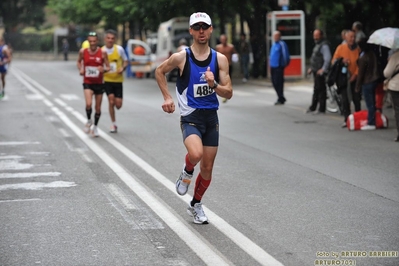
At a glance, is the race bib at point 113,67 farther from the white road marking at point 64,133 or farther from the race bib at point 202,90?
the race bib at point 202,90

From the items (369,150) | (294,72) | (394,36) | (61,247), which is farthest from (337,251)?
(294,72)

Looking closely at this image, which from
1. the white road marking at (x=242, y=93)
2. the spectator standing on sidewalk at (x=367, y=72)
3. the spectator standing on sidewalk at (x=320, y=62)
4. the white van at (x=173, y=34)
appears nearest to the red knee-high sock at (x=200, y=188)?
the spectator standing on sidewalk at (x=367, y=72)

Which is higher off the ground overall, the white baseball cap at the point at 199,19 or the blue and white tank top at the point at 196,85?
the white baseball cap at the point at 199,19

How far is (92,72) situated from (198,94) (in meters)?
8.34

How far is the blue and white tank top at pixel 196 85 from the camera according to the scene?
7797mm

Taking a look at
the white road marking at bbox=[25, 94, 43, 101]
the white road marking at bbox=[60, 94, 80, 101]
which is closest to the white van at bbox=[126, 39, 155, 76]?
the white road marking at bbox=[60, 94, 80, 101]

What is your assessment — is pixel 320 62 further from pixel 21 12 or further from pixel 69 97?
pixel 21 12

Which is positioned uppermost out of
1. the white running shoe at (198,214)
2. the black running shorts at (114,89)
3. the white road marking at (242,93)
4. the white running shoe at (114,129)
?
the black running shorts at (114,89)

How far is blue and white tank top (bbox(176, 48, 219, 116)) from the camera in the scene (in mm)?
7797

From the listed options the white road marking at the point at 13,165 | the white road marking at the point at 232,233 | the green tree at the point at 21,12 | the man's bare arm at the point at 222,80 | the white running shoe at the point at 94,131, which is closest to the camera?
the white road marking at the point at 232,233

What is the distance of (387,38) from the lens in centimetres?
1512

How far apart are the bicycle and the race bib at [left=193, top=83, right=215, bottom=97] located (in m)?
11.9

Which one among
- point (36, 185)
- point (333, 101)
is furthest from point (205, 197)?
point (333, 101)

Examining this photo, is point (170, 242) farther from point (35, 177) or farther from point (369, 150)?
point (369, 150)
